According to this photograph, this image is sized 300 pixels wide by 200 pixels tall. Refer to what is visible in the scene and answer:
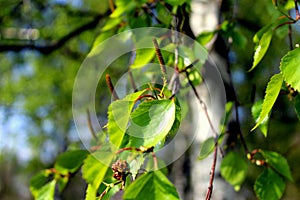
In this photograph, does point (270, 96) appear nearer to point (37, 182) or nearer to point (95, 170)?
point (95, 170)

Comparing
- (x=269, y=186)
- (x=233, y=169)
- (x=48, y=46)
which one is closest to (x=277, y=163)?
(x=269, y=186)

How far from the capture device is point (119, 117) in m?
0.34

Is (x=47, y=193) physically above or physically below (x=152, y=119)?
below

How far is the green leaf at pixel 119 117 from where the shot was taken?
1.09ft

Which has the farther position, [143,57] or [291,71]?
[143,57]

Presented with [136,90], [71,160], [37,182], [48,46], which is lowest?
[48,46]

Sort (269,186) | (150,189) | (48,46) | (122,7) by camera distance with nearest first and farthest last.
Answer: (150,189)
(269,186)
(122,7)
(48,46)

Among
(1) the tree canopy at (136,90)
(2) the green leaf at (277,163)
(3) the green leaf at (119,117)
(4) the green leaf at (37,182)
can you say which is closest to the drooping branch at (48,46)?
(1) the tree canopy at (136,90)

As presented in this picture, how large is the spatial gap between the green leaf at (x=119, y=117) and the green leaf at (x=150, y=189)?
4 cm

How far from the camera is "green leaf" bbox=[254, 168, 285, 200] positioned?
1.73ft

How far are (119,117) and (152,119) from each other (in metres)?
0.03

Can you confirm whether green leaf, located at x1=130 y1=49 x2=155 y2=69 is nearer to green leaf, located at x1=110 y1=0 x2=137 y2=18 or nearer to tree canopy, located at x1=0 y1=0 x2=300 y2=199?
tree canopy, located at x1=0 y1=0 x2=300 y2=199

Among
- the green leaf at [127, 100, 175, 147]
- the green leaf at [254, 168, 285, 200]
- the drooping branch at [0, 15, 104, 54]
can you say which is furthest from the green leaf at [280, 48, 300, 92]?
the drooping branch at [0, 15, 104, 54]

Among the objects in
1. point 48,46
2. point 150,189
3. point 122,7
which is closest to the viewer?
point 150,189
